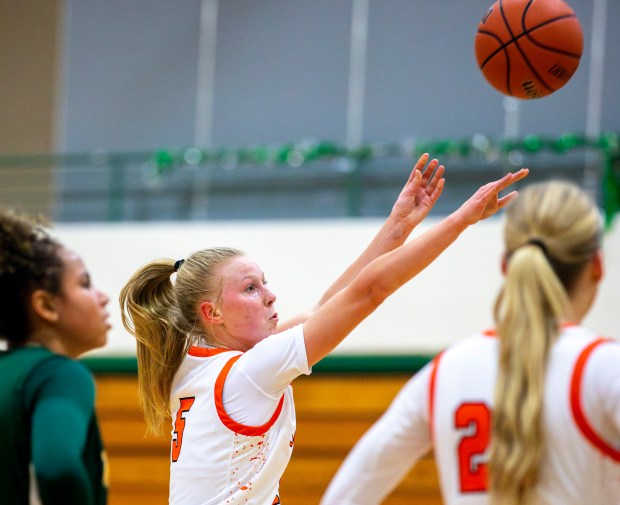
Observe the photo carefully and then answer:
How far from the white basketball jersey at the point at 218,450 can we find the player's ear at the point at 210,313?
0.16 meters

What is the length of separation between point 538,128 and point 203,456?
17.3ft

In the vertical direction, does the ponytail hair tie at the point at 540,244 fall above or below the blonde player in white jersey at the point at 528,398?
above

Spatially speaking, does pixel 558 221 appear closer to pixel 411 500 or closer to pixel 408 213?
pixel 408 213

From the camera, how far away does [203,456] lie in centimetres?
271

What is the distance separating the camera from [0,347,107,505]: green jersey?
7.07 ft

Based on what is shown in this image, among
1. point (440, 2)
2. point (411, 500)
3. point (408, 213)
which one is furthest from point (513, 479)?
point (440, 2)

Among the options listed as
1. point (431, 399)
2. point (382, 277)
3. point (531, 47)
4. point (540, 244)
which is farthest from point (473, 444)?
point (531, 47)

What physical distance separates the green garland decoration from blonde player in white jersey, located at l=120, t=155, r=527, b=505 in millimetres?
4028

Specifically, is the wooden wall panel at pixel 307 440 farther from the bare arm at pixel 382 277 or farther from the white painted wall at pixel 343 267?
the bare arm at pixel 382 277

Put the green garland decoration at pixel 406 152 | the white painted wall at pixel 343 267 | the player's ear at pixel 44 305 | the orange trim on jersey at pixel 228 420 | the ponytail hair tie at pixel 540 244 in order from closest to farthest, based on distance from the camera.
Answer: the ponytail hair tie at pixel 540 244 → the player's ear at pixel 44 305 → the orange trim on jersey at pixel 228 420 → the white painted wall at pixel 343 267 → the green garland decoration at pixel 406 152

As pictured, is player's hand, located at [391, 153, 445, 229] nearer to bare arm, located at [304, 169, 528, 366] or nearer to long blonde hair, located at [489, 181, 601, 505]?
bare arm, located at [304, 169, 528, 366]

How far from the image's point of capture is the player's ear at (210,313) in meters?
2.96

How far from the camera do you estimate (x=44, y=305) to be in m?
2.58

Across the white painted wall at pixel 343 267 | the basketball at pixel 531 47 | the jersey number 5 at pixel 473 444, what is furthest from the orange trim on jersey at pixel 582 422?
the white painted wall at pixel 343 267
